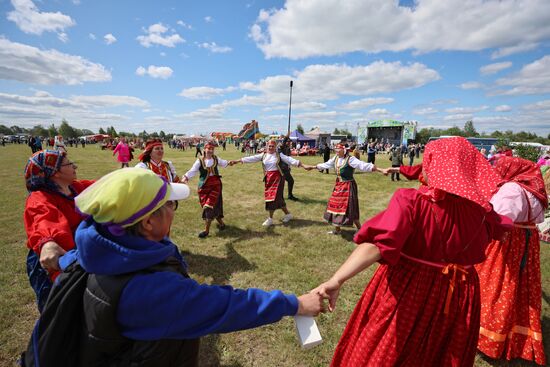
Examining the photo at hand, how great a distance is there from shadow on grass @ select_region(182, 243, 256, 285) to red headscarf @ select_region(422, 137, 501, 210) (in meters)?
3.48

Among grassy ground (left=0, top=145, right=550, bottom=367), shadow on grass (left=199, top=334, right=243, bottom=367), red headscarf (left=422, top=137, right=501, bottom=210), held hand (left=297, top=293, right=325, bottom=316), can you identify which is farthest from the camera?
grassy ground (left=0, top=145, right=550, bottom=367)

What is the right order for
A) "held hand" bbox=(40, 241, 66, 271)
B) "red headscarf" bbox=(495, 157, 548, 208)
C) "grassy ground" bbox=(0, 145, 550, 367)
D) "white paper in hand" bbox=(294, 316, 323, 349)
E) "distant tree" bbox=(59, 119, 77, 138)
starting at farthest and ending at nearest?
"distant tree" bbox=(59, 119, 77, 138)
"grassy ground" bbox=(0, 145, 550, 367)
"red headscarf" bbox=(495, 157, 548, 208)
"held hand" bbox=(40, 241, 66, 271)
"white paper in hand" bbox=(294, 316, 323, 349)

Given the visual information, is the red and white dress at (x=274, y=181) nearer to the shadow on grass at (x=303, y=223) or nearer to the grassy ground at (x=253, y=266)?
the shadow on grass at (x=303, y=223)

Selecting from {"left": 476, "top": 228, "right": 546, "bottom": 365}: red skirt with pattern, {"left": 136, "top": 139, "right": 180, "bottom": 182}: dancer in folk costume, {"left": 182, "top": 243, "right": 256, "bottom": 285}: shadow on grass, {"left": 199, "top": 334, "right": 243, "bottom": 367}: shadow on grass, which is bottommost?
{"left": 199, "top": 334, "right": 243, "bottom": 367}: shadow on grass

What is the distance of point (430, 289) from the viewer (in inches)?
68.1

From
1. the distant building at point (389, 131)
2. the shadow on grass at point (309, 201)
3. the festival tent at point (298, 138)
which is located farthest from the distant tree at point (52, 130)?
the shadow on grass at point (309, 201)

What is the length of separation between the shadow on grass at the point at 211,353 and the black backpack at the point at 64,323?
6.42 ft

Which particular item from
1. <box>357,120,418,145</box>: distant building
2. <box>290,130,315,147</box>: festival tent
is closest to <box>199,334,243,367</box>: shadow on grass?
<box>290,130,315,147</box>: festival tent

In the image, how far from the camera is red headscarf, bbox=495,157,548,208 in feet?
8.69

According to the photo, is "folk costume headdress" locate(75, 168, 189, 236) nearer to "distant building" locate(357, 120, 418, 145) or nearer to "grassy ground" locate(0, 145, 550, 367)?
"grassy ground" locate(0, 145, 550, 367)

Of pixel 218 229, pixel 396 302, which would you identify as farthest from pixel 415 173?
pixel 218 229

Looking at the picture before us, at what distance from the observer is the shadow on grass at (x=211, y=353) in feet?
9.20

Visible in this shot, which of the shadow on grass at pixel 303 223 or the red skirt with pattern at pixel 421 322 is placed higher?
the red skirt with pattern at pixel 421 322

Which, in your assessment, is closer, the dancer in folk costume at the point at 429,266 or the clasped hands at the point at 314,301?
the clasped hands at the point at 314,301
